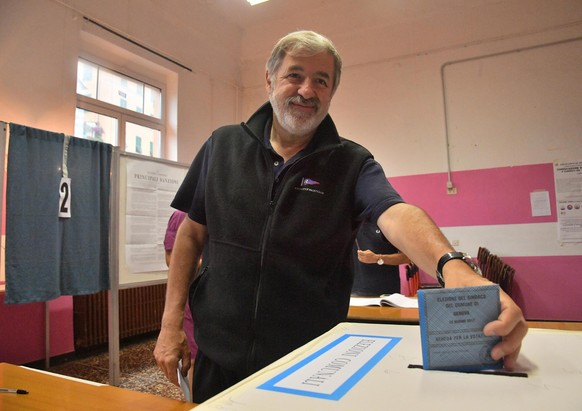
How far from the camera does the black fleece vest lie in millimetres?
925

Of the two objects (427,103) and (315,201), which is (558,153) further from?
(315,201)

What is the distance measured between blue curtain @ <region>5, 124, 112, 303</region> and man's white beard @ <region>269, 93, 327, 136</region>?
2268mm

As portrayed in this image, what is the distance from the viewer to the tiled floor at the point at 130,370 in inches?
110

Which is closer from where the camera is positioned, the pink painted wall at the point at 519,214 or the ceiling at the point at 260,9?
the pink painted wall at the point at 519,214

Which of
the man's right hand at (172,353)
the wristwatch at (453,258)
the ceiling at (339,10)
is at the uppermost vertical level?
the ceiling at (339,10)

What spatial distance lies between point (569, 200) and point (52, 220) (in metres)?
4.59

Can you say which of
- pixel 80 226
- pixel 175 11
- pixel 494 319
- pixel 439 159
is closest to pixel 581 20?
pixel 439 159

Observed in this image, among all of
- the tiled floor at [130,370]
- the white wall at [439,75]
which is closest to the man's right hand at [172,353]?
the tiled floor at [130,370]

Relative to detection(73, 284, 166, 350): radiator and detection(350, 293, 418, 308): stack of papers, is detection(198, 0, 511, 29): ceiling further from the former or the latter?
detection(350, 293, 418, 308): stack of papers

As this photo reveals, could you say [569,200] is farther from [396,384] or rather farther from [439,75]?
[396,384]

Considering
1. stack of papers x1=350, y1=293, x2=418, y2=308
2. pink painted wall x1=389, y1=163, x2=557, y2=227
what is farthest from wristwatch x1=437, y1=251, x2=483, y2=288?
pink painted wall x1=389, y1=163, x2=557, y2=227

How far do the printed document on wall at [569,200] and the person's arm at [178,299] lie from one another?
4.00 metres

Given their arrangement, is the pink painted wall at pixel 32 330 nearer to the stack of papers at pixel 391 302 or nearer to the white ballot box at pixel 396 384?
the stack of papers at pixel 391 302

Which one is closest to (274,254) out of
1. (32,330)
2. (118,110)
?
(32,330)
